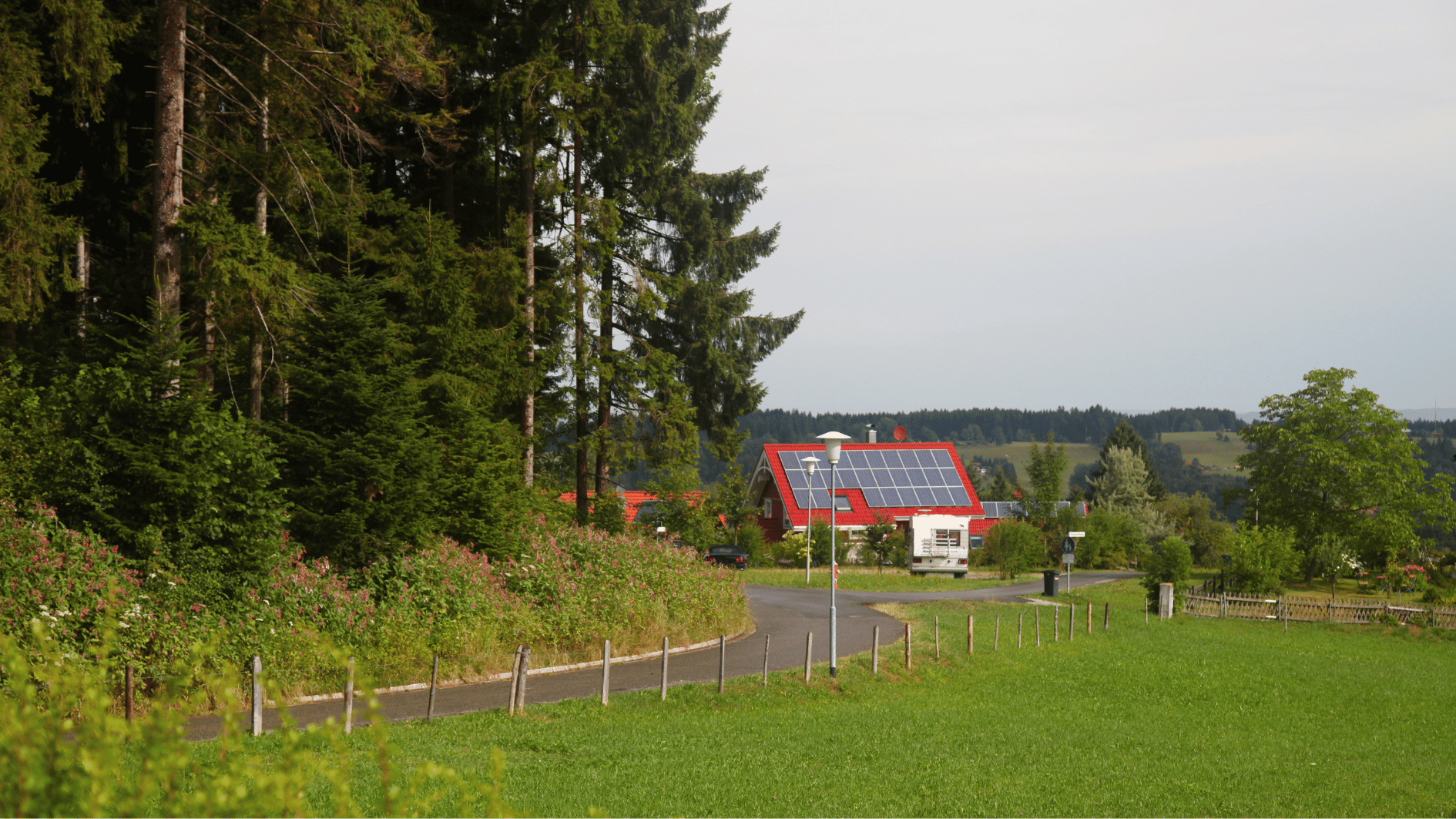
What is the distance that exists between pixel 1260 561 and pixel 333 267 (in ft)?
99.7

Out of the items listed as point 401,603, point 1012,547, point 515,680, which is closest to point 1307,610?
point 1012,547

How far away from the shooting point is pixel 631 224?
30297 mm

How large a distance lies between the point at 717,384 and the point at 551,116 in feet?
35.4

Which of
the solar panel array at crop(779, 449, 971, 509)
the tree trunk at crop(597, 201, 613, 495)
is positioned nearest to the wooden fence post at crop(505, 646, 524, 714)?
the tree trunk at crop(597, 201, 613, 495)

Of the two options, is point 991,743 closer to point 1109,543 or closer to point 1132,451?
point 1109,543

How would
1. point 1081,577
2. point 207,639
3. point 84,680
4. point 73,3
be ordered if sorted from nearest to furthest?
1. point 84,680
2. point 207,639
3. point 73,3
4. point 1081,577

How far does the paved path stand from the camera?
13008 mm

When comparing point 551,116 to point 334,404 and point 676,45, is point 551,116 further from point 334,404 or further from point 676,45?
point 334,404

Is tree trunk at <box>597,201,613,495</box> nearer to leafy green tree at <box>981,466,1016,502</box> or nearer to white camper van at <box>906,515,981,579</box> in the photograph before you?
white camper van at <box>906,515,981,579</box>

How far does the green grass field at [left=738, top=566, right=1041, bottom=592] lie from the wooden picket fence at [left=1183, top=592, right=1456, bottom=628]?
29.8 feet

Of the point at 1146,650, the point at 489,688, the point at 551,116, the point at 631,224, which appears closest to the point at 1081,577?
the point at 1146,650

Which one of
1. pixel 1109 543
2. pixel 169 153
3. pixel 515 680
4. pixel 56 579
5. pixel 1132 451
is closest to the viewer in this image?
pixel 56 579

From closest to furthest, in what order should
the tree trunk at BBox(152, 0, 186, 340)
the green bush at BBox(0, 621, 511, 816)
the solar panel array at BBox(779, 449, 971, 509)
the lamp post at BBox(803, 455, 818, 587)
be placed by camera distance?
the green bush at BBox(0, 621, 511, 816)
the tree trunk at BBox(152, 0, 186, 340)
the lamp post at BBox(803, 455, 818, 587)
the solar panel array at BBox(779, 449, 971, 509)

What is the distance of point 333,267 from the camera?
21203 millimetres
